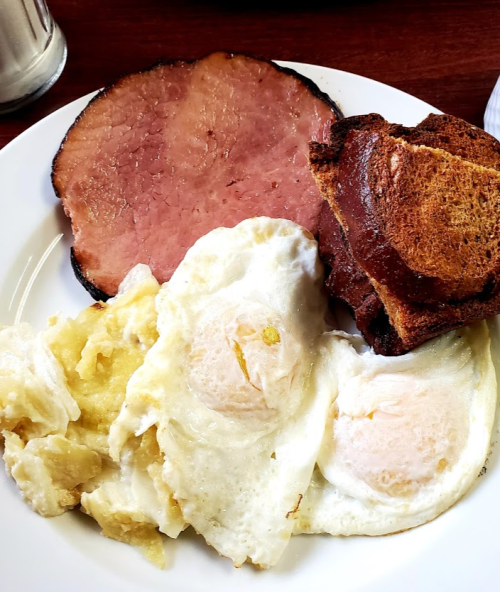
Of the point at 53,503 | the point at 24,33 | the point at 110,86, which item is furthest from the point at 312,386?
the point at 24,33

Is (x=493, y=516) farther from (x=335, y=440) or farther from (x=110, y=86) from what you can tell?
(x=110, y=86)

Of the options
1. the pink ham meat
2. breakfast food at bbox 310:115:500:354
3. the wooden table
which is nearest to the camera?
breakfast food at bbox 310:115:500:354

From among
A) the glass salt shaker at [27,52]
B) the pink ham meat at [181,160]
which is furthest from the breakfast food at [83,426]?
the glass salt shaker at [27,52]

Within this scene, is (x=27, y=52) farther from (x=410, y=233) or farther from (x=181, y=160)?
(x=410, y=233)

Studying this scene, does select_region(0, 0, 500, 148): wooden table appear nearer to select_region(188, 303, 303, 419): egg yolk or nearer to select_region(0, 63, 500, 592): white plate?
select_region(188, 303, 303, 419): egg yolk

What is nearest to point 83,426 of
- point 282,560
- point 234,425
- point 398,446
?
point 234,425

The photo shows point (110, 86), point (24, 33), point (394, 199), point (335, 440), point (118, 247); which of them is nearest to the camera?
point (394, 199)

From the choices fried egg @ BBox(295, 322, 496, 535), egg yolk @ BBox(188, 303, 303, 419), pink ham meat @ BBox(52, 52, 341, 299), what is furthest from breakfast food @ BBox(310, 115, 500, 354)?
pink ham meat @ BBox(52, 52, 341, 299)

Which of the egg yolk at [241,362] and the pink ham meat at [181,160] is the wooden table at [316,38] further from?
the egg yolk at [241,362]
